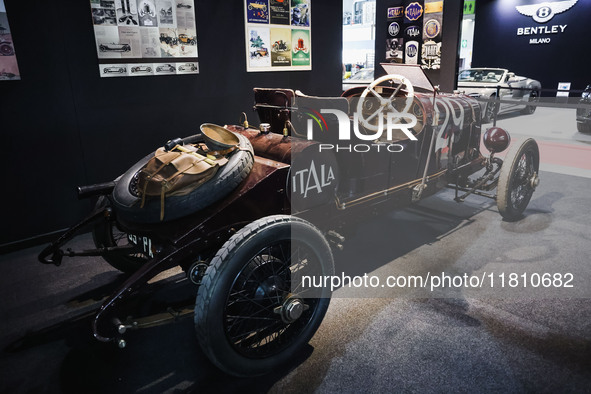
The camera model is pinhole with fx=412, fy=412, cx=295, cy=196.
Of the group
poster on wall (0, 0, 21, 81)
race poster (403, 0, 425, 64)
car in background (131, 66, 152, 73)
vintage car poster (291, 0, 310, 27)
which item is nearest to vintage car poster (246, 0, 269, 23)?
vintage car poster (291, 0, 310, 27)

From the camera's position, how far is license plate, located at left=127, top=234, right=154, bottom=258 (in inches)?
87.6

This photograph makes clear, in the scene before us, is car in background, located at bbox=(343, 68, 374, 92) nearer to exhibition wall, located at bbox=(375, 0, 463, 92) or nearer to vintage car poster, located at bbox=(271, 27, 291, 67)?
exhibition wall, located at bbox=(375, 0, 463, 92)

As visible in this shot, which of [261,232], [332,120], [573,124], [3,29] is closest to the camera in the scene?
[261,232]

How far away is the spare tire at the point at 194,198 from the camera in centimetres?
215

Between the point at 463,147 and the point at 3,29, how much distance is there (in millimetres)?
4166

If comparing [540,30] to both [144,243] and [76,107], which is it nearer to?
[76,107]

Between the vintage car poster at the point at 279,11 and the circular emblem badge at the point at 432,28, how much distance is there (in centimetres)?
264

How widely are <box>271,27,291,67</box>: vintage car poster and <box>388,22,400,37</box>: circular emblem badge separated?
2626 millimetres

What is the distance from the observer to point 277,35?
16.2 feet

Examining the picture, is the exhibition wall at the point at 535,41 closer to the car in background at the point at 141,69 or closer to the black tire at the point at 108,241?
the car in background at the point at 141,69

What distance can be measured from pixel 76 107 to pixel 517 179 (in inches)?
164

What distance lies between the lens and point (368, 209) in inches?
119

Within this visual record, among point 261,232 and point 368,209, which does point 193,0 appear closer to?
point 368,209

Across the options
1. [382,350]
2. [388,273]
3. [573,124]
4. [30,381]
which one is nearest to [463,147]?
[388,273]
